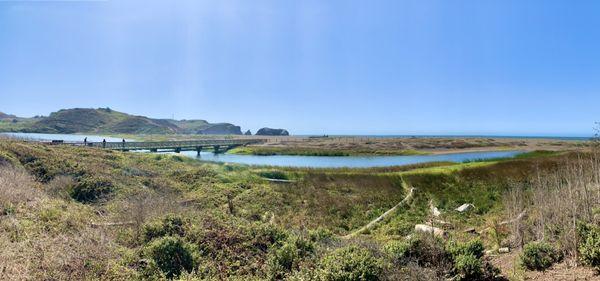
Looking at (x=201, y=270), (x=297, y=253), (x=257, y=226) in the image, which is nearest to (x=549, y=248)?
(x=297, y=253)

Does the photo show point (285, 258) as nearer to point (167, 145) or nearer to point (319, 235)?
point (319, 235)

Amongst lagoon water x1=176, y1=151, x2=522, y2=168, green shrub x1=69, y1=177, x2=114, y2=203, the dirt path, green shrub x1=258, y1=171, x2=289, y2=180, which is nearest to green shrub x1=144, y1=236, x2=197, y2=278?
the dirt path

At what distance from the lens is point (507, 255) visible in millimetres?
9625

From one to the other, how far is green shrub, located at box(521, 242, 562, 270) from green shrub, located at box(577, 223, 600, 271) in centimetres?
58

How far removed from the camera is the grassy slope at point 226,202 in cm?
791

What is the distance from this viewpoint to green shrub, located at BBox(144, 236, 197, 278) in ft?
23.0

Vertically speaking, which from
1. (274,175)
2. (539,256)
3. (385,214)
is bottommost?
(385,214)

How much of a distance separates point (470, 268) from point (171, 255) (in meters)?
6.01

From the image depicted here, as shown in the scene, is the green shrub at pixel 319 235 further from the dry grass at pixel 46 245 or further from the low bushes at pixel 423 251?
the dry grass at pixel 46 245

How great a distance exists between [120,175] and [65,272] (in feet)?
52.0

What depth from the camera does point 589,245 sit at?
7156mm

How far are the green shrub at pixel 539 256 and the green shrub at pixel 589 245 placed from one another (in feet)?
1.91

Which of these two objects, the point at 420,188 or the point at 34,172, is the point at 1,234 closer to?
the point at 34,172

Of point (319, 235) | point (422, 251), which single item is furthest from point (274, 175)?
point (422, 251)
